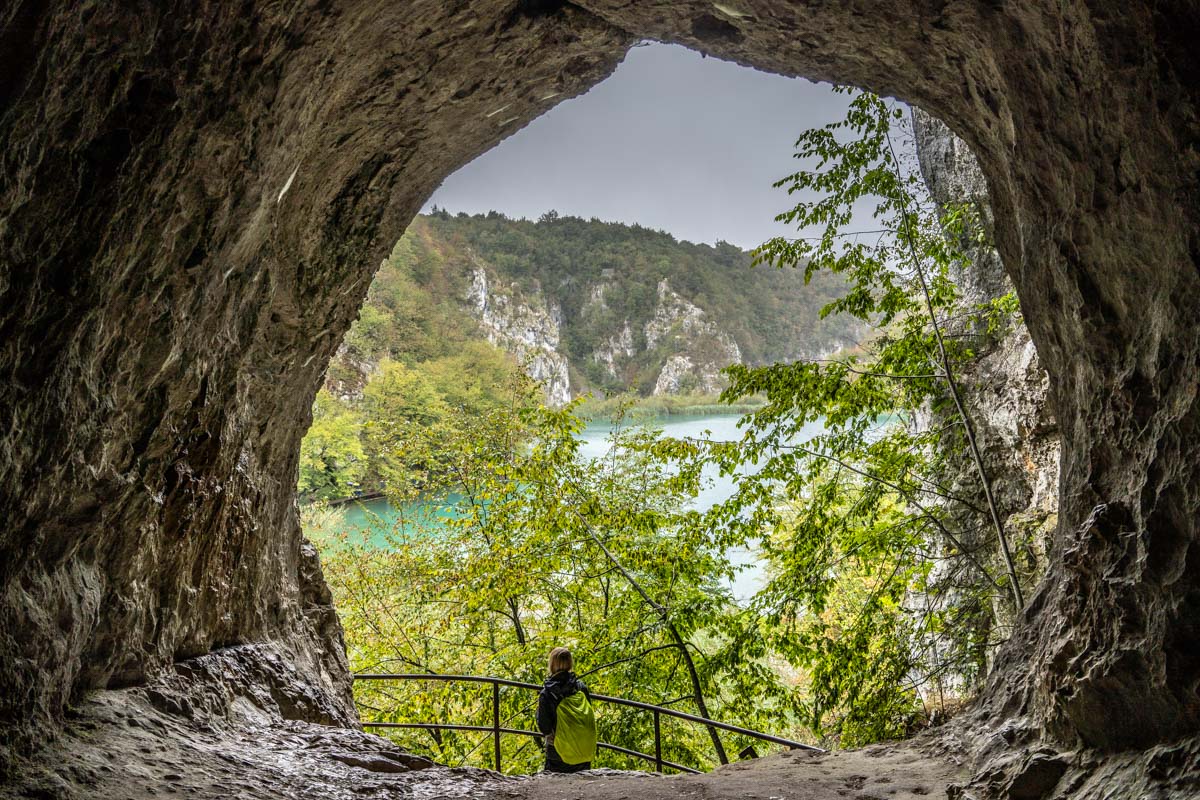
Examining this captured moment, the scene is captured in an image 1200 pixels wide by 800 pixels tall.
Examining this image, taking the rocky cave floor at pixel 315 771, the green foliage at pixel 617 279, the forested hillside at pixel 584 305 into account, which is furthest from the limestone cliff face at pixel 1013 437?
the green foliage at pixel 617 279

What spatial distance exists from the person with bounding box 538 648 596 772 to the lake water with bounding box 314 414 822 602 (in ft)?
8.28

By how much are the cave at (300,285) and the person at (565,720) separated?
1546mm

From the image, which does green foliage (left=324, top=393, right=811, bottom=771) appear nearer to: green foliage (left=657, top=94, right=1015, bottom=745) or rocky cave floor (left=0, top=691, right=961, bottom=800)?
green foliage (left=657, top=94, right=1015, bottom=745)

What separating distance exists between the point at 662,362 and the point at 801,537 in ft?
144

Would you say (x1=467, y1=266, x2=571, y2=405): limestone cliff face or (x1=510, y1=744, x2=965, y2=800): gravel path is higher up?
(x1=467, y1=266, x2=571, y2=405): limestone cliff face

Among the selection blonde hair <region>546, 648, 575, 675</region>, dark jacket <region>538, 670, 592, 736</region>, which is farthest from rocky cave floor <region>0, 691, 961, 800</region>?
blonde hair <region>546, 648, 575, 675</region>

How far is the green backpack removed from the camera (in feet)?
15.2

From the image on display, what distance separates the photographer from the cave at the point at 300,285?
2.33m

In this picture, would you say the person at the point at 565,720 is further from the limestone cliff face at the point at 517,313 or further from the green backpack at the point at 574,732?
the limestone cliff face at the point at 517,313

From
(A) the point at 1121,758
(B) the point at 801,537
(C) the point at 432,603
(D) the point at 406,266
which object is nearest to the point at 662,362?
(D) the point at 406,266

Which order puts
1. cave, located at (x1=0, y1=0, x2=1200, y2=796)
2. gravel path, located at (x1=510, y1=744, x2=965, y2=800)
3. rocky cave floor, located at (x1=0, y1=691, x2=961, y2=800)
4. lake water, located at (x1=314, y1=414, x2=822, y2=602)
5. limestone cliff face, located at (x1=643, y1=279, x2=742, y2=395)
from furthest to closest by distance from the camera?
limestone cliff face, located at (x1=643, y1=279, x2=742, y2=395)
lake water, located at (x1=314, y1=414, x2=822, y2=602)
gravel path, located at (x1=510, y1=744, x2=965, y2=800)
rocky cave floor, located at (x1=0, y1=691, x2=961, y2=800)
cave, located at (x1=0, y1=0, x2=1200, y2=796)

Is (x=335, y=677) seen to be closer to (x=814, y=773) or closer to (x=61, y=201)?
(x=814, y=773)

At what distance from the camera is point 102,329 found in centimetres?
259

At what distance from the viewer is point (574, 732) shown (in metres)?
4.64
